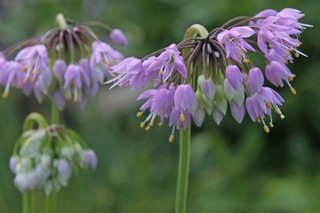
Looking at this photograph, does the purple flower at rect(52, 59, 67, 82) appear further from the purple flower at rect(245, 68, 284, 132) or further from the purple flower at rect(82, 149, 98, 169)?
the purple flower at rect(245, 68, 284, 132)

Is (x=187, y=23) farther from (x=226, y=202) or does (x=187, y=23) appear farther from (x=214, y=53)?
(x=214, y=53)

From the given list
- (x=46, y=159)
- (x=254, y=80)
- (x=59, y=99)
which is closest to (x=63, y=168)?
(x=46, y=159)

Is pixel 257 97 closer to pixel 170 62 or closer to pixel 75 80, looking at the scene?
pixel 170 62

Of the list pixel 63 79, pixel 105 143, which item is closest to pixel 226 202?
pixel 105 143

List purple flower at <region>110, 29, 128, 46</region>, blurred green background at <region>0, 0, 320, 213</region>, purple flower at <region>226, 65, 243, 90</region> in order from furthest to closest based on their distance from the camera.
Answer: blurred green background at <region>0, 0, 320, 213</region>, purple flower at <region>110, 29, 128, 46</region>, purple flower at <region>226, 65, 243, 90</region>

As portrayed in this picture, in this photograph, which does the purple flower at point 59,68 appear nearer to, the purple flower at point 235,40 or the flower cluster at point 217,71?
the flower cluster at point 217,71

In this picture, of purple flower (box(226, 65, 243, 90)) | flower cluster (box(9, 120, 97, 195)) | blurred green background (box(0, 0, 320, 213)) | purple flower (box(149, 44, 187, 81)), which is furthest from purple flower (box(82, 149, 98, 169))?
blurred green background (box(0, 0, 320, 213))
